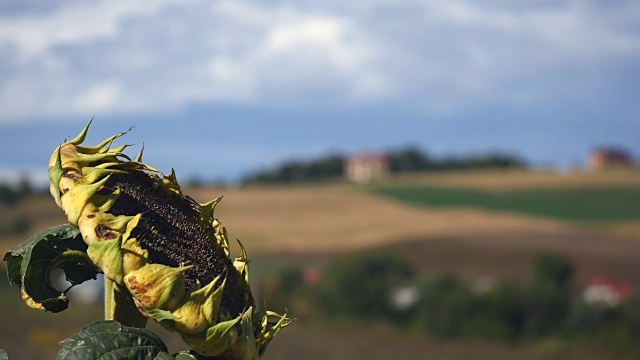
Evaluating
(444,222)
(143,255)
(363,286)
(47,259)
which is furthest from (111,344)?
(444,222)

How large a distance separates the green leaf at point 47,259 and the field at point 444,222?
2228 cm

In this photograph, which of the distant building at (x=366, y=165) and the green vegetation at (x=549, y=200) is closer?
the green vegetation at (x=549, y=200)

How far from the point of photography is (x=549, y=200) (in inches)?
2859

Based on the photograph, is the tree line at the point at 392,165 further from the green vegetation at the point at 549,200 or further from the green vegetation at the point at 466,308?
the green vegetation at the point at 466,308

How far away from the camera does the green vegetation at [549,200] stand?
225 ft

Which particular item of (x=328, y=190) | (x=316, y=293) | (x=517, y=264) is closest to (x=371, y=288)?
(x=316, y=293)

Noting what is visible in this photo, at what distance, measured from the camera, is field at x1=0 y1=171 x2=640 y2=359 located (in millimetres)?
47719

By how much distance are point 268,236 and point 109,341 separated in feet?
200

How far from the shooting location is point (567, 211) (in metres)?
70.0

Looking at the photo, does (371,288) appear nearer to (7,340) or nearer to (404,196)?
(7,340)

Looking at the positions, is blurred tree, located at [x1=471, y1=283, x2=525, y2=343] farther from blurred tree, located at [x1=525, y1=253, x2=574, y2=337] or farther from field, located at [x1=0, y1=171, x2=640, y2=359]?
field, located at [x1=0, y1=171, x2=640, y2=359]

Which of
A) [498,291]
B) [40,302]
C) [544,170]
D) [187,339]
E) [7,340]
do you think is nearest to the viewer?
[187,339]

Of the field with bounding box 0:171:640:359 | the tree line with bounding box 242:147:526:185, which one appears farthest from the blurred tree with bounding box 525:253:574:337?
the tree line with bounding box 242:147:526:185

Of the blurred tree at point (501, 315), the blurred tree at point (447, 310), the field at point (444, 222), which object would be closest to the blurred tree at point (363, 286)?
the blurred tree at point (447, 310)
